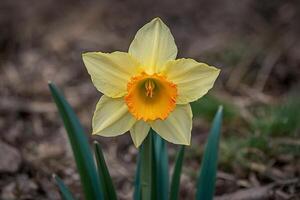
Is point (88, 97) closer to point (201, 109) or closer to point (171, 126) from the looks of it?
point (201, 109)

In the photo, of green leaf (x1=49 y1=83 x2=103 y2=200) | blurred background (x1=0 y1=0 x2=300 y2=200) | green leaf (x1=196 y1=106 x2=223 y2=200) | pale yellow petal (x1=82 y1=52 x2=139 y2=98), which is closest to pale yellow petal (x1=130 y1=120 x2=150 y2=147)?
pale yellow petal (x1=82 y1=52 x2=139 y2=98)

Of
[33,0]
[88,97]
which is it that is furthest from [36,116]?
[33,0]

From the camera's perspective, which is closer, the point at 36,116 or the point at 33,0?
the point at 36,116

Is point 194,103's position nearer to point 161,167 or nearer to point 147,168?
point 161,167

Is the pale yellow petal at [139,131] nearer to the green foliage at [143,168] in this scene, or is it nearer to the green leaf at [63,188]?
the green foliage at [143,168]

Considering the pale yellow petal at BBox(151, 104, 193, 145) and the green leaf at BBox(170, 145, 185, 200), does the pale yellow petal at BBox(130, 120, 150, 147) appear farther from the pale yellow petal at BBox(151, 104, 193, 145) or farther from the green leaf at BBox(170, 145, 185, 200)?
the green leaf at BBox(170, 145, 185, 200)
